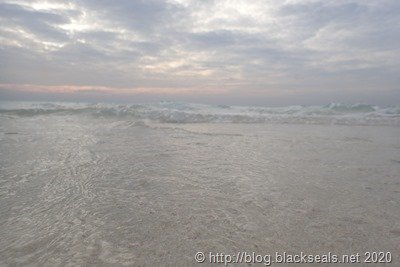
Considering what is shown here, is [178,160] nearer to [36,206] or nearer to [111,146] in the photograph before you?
[111,146]

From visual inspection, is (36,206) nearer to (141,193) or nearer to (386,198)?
(141,193)

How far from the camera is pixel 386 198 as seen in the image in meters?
2.87

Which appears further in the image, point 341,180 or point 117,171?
point 117,171

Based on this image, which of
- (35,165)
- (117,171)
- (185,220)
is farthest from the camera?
(35,165)

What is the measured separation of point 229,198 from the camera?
2.79 metres

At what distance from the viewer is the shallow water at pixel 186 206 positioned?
1894 mm

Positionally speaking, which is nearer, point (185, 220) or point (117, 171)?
point (185, 220)

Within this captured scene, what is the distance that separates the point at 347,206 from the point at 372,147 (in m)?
4.04

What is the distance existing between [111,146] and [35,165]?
173 centimetres

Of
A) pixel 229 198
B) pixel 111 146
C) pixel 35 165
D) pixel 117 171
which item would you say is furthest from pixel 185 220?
pixel 111 146

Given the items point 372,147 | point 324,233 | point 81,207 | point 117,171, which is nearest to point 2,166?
point 117,171

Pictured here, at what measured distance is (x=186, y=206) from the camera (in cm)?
259

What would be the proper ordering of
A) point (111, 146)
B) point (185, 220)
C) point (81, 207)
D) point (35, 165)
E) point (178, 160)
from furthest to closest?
1. point (111, 146)
2. point (178, 160)
3. point (35, 165)
4. point (81, 207)
5. point (185, 220)

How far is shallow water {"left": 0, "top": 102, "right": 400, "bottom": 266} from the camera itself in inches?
74.5
